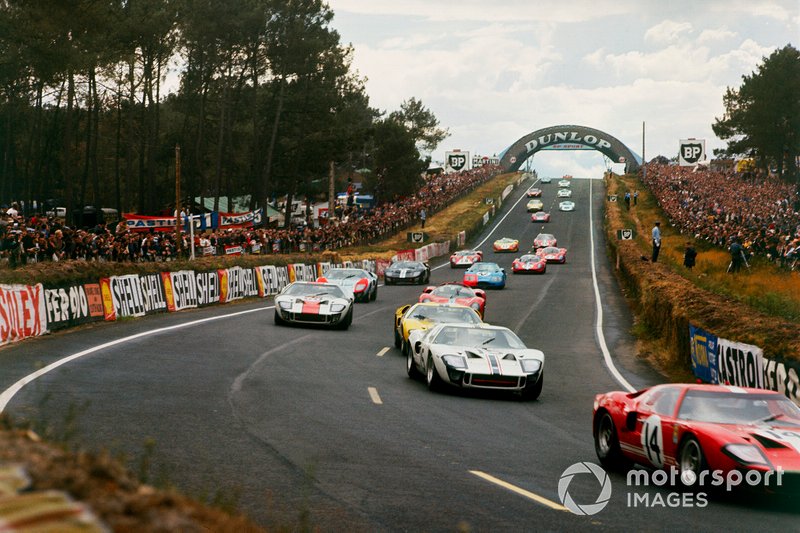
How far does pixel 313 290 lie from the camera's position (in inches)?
1101

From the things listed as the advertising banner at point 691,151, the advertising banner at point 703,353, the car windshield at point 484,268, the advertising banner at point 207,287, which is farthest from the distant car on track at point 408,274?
the advertising banner at point 691,151

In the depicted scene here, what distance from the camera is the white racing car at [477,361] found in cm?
1648

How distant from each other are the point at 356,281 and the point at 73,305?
49.7 feet

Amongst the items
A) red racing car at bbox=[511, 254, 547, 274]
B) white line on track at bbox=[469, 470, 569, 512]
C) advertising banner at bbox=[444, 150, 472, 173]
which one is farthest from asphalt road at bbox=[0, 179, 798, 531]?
advertising banner at bbox=[444, 150, 472, 173]

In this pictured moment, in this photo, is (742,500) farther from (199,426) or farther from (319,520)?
(199,426)

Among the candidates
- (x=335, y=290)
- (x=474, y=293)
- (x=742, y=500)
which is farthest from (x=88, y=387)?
(x=474, y=293)

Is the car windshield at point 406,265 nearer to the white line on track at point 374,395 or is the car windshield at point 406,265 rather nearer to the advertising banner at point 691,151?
the white line on track at point 374,395

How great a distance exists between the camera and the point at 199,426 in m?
11.9

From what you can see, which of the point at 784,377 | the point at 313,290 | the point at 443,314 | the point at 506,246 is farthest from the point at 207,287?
the point at 506,246

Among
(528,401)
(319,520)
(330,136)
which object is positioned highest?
(330,136)

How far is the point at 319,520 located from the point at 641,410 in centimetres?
437

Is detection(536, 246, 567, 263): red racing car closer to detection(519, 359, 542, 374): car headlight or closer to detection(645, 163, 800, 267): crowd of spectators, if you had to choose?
detection(645, 163, 800, 267): crowd of spectators

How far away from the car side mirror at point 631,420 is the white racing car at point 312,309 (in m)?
16.4

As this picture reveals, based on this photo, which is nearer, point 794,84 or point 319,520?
point 319,520
